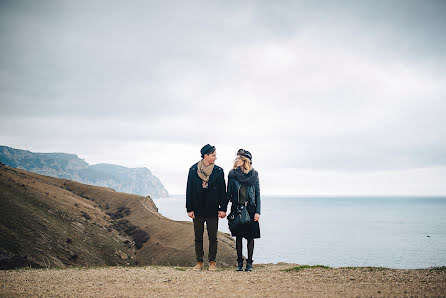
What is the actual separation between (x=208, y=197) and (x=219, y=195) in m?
0.37

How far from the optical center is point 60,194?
58719mm

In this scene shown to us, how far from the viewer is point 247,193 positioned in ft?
31.4

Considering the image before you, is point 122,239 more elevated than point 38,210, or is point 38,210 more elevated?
point 38,210

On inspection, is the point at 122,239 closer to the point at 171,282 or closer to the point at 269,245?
the point at 171,282

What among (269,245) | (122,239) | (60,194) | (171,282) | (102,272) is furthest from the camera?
(269,245)

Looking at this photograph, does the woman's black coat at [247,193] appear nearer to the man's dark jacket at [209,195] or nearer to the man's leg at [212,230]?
the man's dark jacket at [209,195]

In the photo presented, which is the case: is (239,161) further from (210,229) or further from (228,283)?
(228,283)

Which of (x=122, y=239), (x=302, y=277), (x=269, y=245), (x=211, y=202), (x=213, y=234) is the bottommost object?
(x=269, y=245)

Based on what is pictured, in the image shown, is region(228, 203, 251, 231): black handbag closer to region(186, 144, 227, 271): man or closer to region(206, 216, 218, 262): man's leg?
region(186, 144, 227, 271): man

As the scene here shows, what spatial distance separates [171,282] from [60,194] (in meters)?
59.5

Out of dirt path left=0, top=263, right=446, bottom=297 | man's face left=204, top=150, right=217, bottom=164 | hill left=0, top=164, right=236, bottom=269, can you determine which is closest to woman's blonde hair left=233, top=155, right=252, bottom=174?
man's face left=204, top=150, right=217, bottom=164

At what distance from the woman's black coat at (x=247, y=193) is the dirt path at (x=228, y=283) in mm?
2097

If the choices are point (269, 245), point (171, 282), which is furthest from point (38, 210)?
point (269, 245)

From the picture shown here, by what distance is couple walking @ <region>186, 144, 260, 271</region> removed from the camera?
9.50 meters
